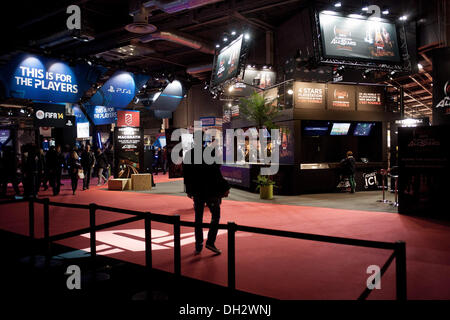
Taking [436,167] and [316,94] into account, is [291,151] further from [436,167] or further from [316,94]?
[436,167]

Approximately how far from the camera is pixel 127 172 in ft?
49.2

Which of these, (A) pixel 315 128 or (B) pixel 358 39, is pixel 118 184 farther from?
(B) pixel 358 39

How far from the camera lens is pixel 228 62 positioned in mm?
9117

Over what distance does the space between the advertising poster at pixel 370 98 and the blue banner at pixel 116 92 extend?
30.9 feet

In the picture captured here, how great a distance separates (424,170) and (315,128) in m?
5.12

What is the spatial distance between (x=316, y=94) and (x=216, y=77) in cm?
464

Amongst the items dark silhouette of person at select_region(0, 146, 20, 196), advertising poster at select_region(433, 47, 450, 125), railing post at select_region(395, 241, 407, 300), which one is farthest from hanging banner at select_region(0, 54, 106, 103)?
advertising poster at select_region(433, 47, 450, 125)

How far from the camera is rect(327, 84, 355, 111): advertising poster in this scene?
41.5 ft

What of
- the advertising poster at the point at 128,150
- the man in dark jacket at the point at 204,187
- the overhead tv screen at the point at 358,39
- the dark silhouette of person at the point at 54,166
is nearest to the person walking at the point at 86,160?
the dark silhouette of person at the point at 54,166

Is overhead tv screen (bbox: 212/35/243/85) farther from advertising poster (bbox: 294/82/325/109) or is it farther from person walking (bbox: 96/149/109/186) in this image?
person walking (bbox: 96/149/109/186)

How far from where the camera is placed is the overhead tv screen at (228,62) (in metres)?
8.56

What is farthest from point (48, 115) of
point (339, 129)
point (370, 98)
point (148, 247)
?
point (370, 98)
